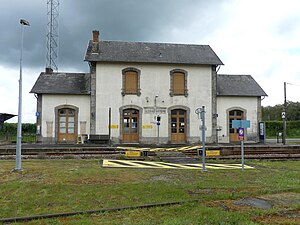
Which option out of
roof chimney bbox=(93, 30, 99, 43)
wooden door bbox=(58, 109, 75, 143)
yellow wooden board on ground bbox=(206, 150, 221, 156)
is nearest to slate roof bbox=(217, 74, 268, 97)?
yellow wooden board on ground bbox=(206, 150, 221, 156)

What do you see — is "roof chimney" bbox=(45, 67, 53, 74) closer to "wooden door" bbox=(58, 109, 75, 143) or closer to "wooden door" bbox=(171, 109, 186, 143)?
"wooden door" bbox=(58, 109, 75, 143)

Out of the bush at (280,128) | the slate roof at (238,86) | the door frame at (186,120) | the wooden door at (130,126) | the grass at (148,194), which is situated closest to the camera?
the grass at (148,194)

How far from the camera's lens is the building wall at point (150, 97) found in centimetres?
2500

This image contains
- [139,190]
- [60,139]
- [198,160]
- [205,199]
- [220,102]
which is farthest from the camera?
[220,102]

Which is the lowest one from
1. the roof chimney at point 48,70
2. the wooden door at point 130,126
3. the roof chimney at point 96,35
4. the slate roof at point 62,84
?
the wooden door at point 130,126

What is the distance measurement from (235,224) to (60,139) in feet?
71.5

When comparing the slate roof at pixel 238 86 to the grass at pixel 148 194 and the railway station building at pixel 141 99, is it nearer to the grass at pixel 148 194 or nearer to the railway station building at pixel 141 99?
the railway station building at pixel 141 99

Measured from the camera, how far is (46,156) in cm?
1502

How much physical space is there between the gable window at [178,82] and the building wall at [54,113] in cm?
710

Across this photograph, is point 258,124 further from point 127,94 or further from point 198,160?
point 198,160

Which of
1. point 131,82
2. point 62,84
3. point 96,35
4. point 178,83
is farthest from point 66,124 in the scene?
point 178,83

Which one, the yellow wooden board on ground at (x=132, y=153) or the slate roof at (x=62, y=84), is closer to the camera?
the yellow wooden board on ground at (x=132, y=153)

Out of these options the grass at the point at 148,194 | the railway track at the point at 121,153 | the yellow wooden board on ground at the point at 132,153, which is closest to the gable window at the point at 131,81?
the railway track at the point at 121,153

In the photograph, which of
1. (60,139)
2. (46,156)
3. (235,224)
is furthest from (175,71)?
(235,224)
